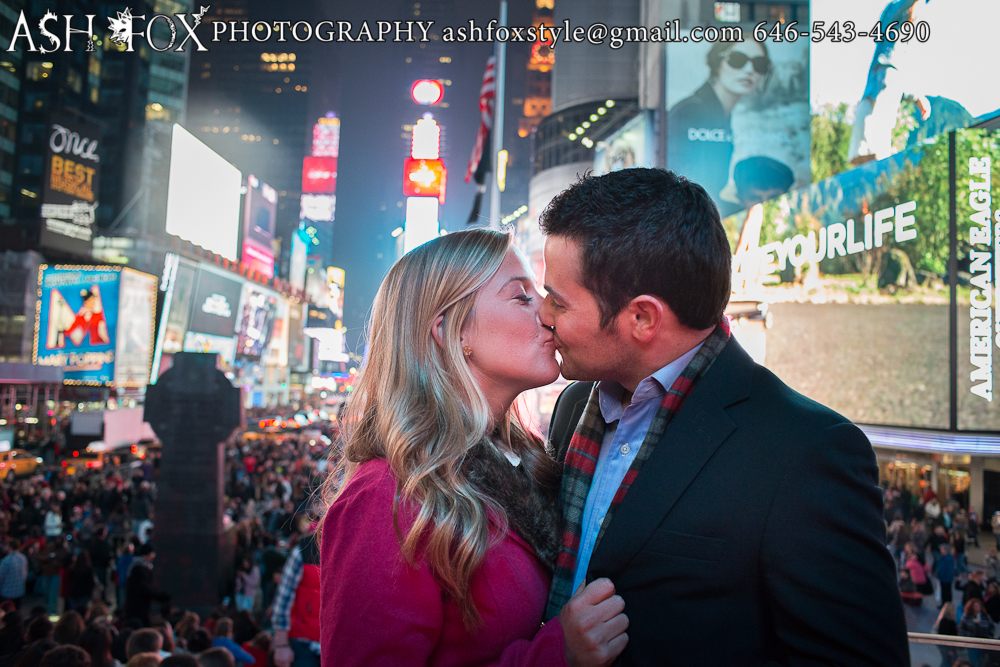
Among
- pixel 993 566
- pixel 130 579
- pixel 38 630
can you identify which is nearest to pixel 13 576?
pixel 130 579

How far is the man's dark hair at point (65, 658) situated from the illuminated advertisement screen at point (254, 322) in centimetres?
6167

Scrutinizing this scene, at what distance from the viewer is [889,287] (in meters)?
18.6

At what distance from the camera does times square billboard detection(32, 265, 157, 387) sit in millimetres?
39812

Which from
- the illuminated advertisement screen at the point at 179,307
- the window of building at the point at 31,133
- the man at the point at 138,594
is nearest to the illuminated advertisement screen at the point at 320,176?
the window of building at the point at 31,133

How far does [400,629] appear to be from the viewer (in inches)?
73.6

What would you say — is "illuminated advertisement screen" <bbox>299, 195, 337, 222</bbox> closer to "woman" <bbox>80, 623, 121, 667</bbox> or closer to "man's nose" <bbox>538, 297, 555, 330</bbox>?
"woman" <bbox>80, 623, 121, 667</bbox>

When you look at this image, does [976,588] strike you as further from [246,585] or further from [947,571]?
[246,585]

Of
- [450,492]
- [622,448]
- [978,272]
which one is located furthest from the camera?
[978,272]

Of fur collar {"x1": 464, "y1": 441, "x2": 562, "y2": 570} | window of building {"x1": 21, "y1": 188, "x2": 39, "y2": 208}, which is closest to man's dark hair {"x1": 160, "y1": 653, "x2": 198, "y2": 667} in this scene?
fur collar {"x1": 464, "y1": 441, "x2": 562, "y2": 570}

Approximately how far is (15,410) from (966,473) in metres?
43.9

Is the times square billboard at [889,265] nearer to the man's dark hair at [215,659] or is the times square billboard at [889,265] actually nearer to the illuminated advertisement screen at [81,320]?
the man's dark hair at [215,659]

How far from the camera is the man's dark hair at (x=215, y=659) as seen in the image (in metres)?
4.69

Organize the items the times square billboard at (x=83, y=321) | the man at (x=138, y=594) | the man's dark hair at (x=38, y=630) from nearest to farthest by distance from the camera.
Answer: the man's dark hair at (x=38, y=630), the man at (x=138, y=594), the times square billboard at (x=83, y=321)

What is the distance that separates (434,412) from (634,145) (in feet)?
131
